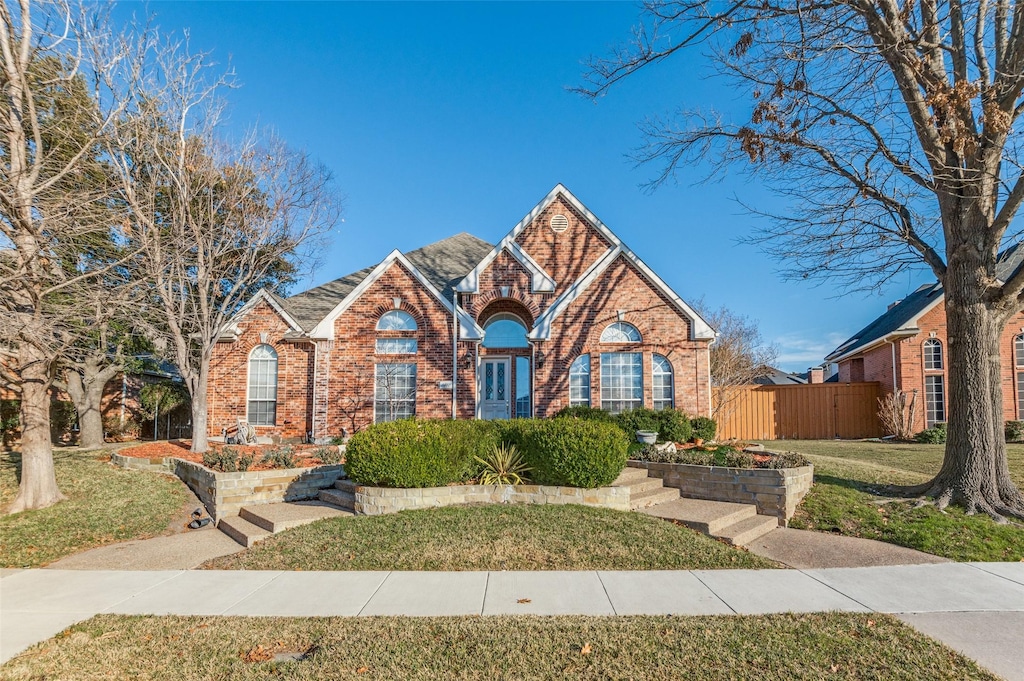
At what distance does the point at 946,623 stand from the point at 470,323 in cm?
1255

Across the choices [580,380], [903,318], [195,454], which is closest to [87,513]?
[195,454]

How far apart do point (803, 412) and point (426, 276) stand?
15.4 meters

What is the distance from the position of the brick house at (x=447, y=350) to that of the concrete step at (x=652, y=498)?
20.9 ft

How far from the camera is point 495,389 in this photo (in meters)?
17.1

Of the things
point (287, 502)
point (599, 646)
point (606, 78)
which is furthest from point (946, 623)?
point (287, 502)

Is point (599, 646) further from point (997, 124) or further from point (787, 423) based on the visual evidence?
point (787, 423)

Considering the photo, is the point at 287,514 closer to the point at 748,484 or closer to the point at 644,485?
the point at 644,485

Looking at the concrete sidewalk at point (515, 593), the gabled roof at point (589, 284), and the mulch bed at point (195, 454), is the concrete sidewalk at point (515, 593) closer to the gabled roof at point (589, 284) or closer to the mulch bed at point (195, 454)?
the mulch bed at point (195, 454)

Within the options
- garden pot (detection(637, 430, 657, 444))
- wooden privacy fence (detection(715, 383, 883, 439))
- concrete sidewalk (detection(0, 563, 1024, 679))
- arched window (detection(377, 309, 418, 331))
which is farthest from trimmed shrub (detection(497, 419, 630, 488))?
wooden privacy fence (detection(715, 383, 883, 439))

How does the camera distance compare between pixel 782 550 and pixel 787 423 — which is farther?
pixel 787 423

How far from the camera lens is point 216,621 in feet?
16.3

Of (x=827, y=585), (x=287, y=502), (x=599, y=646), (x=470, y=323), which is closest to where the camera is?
(x=599, y=646)

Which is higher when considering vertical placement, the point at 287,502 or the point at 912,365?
the point at 912,365

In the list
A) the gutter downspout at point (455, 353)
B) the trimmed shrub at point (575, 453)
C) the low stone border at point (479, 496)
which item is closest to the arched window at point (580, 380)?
the gutter downspout at point (455, 353)
